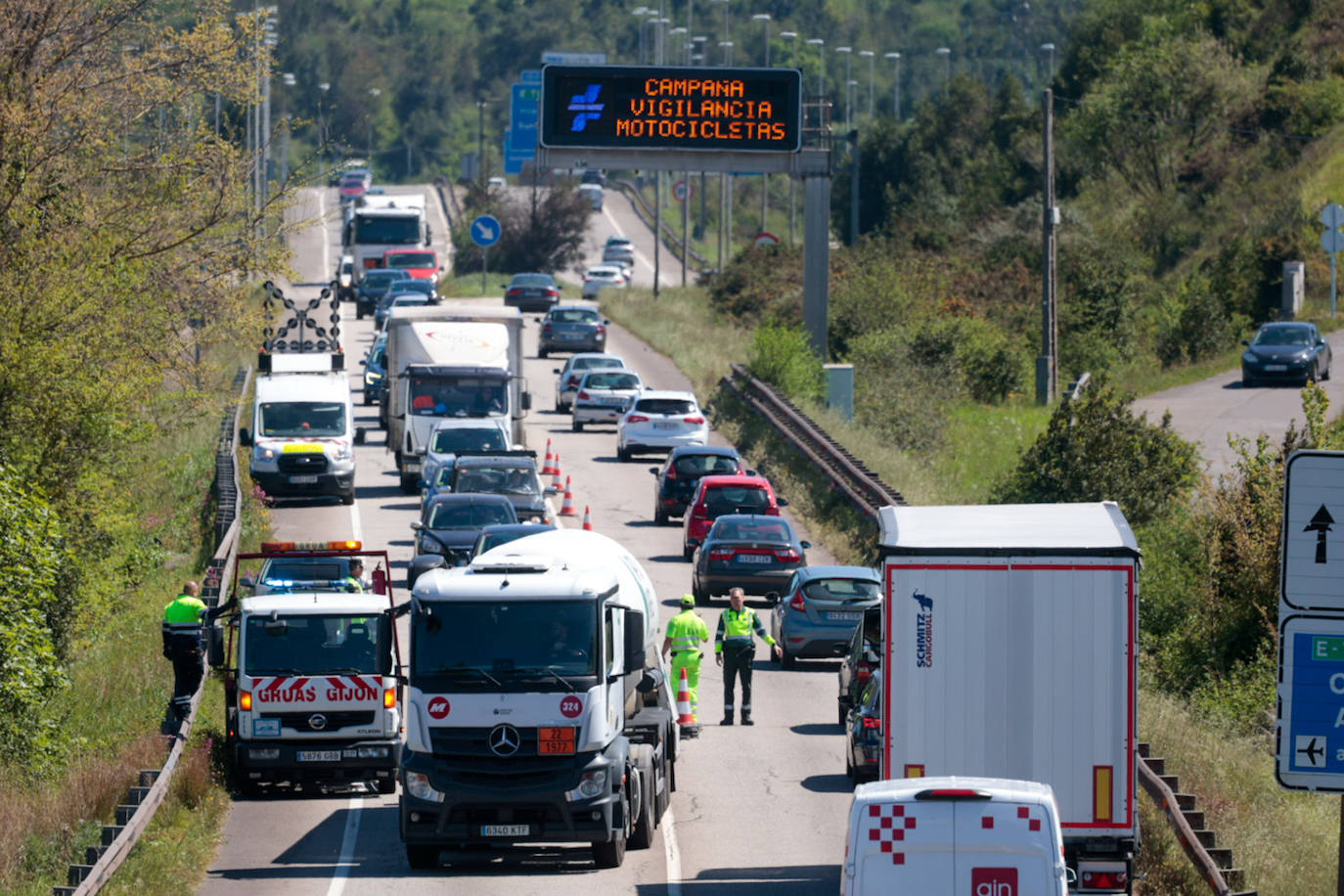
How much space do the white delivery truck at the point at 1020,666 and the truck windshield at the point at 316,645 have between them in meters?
7.53

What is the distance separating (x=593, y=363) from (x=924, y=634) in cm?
3627

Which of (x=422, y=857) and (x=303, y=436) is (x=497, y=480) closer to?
(x=303, y=436)

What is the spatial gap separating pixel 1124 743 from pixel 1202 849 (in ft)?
4.39

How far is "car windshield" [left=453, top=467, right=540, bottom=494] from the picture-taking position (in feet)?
108

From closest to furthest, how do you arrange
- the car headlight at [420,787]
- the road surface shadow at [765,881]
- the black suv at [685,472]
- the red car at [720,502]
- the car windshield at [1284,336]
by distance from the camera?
the road surface shadow at [765,881] < the car headlight at [420,787] < the red car at [720,502] < the black suv at [685,472] < the car windshield at [1284,336]

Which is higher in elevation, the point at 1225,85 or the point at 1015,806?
the point at 1225,85

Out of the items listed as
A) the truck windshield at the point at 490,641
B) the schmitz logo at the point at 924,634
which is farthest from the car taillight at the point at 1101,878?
the truck windshield at the point at 490,641

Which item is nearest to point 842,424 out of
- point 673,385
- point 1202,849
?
point 673,385

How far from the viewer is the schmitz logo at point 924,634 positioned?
13812 mm

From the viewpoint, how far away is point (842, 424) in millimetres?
44094

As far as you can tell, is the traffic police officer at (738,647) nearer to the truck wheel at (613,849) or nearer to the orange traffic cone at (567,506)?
the truck wheel at (613,849)

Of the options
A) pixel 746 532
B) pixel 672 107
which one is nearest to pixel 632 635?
pixel 746 532

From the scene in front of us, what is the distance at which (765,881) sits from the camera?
16141 mm

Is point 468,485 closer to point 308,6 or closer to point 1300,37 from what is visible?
point 1300,37
